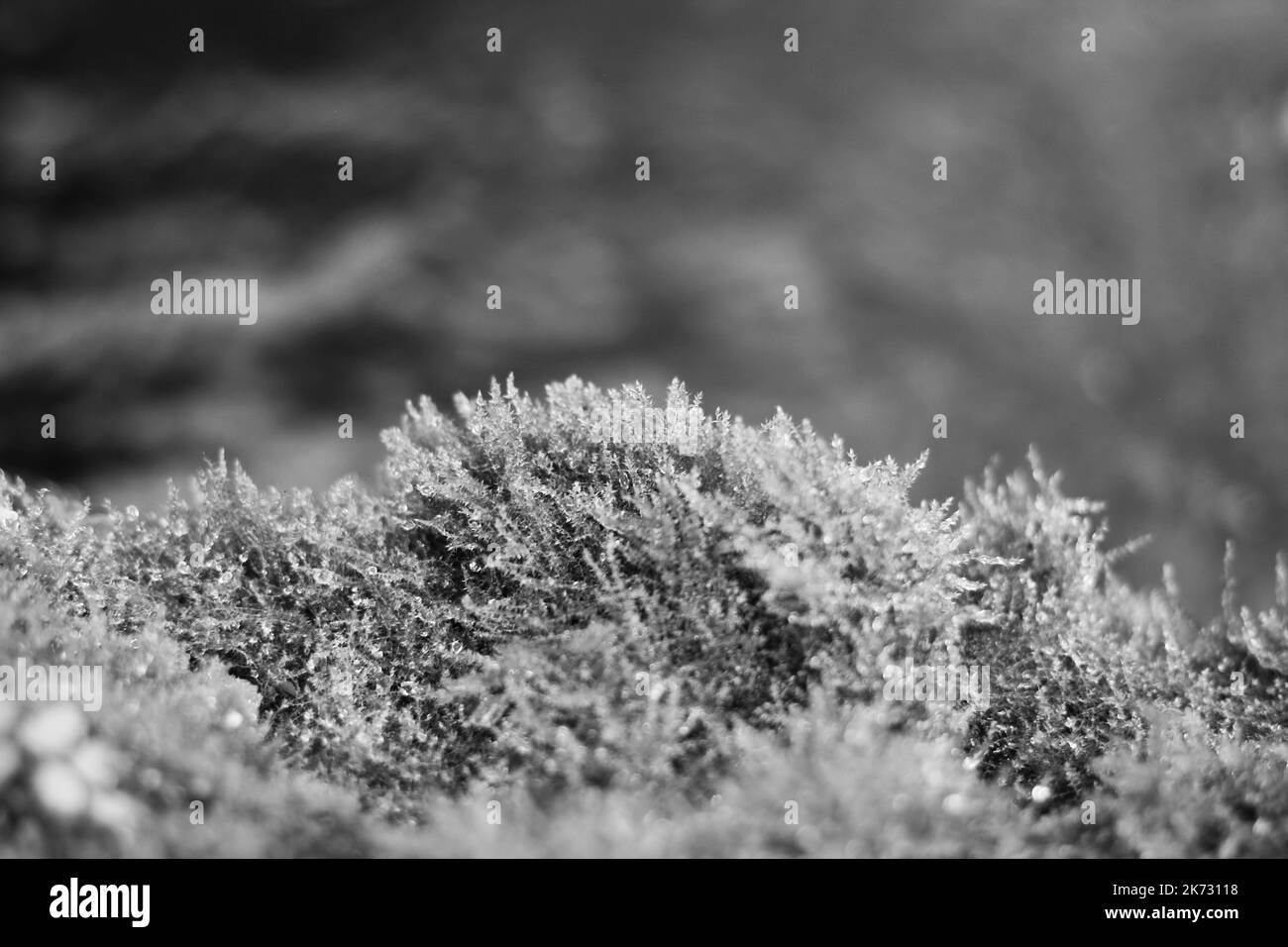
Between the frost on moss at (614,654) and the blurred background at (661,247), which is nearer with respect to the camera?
the frost on moss at (614,654)

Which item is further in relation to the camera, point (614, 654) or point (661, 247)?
point (661, 247)

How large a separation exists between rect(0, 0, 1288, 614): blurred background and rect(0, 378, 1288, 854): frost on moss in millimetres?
4010

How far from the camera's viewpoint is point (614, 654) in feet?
7.02

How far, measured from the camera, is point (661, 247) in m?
7.01

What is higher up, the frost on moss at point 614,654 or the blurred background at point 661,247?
the blurred background at point 661,247

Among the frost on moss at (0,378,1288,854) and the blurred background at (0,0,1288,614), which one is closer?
the frost on moss at (0,378,1288,854)

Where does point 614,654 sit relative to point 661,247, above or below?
below

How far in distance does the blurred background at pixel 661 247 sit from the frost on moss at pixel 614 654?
4010 mm

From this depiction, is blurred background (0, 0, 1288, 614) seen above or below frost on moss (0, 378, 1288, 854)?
above

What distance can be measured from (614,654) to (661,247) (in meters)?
5.25

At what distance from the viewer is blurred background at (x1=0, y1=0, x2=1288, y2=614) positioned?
662cm

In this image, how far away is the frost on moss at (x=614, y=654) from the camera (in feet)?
6.08
